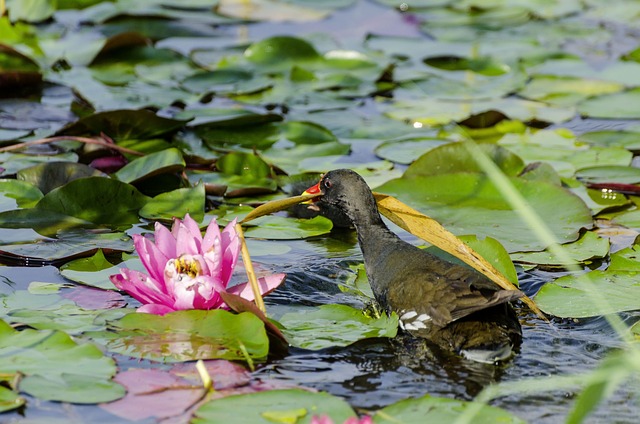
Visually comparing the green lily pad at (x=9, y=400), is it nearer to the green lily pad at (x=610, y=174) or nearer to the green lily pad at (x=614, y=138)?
the green lily pad at (x=610, y=174)

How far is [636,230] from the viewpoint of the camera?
4980 mm

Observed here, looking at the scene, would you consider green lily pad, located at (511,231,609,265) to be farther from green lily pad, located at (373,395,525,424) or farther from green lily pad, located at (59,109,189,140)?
green lily pad, located at (59,109,189,140)

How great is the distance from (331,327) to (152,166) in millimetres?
1849

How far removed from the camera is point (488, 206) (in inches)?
203

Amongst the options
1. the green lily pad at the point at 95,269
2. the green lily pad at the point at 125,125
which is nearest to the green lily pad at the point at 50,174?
the green lily pad at the point at 125,125

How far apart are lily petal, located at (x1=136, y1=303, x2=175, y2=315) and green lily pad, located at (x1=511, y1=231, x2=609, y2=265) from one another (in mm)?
1730

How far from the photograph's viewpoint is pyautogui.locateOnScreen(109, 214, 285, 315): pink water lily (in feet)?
11.7

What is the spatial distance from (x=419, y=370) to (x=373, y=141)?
287 cm

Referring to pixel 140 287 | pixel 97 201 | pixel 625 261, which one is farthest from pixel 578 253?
pixel 97 201

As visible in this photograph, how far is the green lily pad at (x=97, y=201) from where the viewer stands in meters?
4.71

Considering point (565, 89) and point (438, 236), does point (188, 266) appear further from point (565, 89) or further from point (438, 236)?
point (565, 89)

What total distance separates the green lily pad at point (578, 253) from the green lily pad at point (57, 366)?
210 cm

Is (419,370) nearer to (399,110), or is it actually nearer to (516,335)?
(516,335)

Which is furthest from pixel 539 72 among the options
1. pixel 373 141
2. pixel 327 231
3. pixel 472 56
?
pixel 327 231
